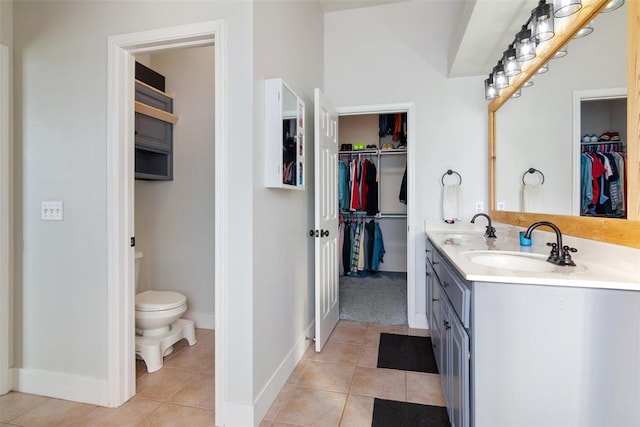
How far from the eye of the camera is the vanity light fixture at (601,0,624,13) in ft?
3.99

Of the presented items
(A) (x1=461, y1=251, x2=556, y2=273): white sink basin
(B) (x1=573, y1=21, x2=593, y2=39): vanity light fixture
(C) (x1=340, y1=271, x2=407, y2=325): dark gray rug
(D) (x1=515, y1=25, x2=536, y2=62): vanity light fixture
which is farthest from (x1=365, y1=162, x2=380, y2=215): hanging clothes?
(B) (x1=573, y1=21, x2=593, y2=39): vanity light fixture

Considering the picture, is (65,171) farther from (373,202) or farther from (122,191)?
(373,202)

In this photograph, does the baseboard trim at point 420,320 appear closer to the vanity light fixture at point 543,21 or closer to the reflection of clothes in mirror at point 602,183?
the reflection of clothes in mirror at point 602,183

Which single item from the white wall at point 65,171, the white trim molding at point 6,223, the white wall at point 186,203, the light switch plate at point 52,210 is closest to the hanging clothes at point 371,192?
the white wall at point 186,203

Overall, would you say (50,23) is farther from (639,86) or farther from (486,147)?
(486,147)

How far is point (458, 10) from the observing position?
2.72 metres

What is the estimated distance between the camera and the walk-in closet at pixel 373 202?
419cm

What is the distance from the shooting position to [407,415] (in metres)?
1.63

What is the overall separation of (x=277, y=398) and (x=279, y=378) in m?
0.10

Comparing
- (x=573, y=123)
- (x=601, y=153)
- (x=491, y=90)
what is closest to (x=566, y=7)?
(x=573, y=123)

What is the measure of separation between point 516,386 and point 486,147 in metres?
2.13

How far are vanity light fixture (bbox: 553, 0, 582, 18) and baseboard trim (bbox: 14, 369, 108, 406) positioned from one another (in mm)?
2974

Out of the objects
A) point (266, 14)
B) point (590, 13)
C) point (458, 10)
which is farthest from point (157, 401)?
point (458, 10)

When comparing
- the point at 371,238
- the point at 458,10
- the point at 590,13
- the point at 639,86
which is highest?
the point at 458,10
